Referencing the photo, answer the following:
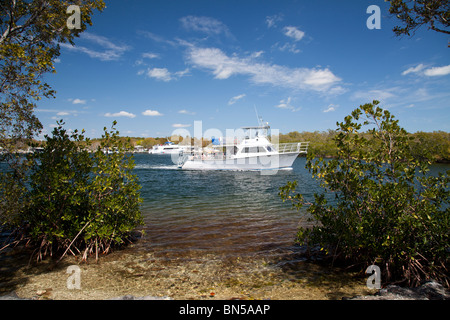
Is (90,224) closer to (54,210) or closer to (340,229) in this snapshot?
(54,210)

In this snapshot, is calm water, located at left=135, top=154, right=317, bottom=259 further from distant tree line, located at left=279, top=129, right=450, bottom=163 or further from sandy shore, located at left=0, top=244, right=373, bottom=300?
distant tree line, located at left=279, top=129, right=450, bottom=163

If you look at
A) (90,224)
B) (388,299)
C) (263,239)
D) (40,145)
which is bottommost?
(263,239)

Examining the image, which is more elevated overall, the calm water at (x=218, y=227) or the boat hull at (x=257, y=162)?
the boat hull at (x=257, y=162)

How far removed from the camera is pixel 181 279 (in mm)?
6191

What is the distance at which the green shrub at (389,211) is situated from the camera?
5180mm

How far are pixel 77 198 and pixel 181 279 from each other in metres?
3.86

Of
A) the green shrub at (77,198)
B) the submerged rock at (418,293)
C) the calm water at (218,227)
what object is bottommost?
the calm water at (218,227)

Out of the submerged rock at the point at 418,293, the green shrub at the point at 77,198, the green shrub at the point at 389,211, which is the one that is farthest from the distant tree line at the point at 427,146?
the green shrub at the point at 77,198

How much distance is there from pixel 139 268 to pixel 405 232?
678 cm

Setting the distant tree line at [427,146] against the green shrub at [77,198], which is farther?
the green shrub at [77,198]

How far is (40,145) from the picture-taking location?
7.47m

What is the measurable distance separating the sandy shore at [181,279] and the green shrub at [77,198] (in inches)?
26.3

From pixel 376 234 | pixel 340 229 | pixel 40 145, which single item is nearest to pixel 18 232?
pixel 40 145

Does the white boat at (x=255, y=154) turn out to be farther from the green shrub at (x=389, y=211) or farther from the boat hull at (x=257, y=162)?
the green shrub at (x=389, y=211)
